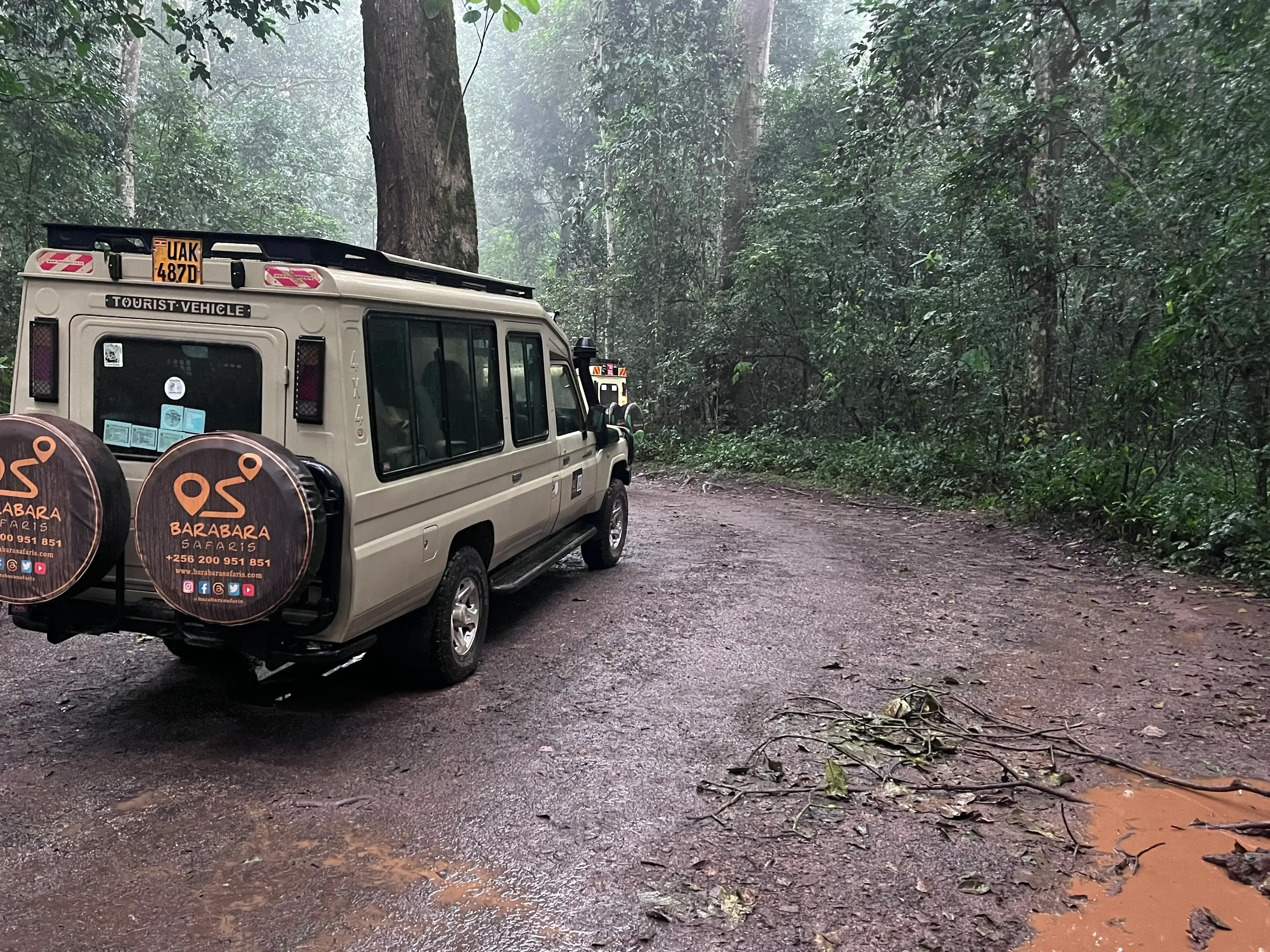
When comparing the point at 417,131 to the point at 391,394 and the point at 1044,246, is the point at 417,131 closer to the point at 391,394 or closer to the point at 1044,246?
the point at 391,394

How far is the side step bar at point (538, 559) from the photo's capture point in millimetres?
5992

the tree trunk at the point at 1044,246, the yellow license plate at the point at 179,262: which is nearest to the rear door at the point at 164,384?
the yellow license plate at the point at 179,262

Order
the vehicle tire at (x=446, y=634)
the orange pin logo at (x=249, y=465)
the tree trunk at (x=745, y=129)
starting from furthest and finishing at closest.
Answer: the tree trunk at (x=745, y=129)
the vehicle tire at (x=446, y=634)
the orange pin logo at (x=249, y=465)

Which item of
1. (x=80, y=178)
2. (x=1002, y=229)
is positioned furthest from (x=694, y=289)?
(x=80, y=178)

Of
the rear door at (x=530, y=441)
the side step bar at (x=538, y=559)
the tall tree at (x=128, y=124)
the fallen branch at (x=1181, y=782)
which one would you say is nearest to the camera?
the fallen branch at (x=1181, y=782)

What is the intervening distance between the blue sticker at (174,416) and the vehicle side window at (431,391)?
888 millimetres

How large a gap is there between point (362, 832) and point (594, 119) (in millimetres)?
27646

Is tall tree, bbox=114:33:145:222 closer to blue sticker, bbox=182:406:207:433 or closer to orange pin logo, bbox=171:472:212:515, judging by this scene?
blue sticker, bbox=182:406:207:433

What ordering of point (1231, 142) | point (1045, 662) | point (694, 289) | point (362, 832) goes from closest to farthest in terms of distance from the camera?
point (362, 832) < point (1045, 662) < point (1231, 142) < point (694, 289)

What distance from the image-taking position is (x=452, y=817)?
12.3 ft

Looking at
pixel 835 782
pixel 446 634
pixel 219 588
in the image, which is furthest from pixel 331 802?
pixel 835 782

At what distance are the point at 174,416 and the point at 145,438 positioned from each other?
185 millimetres

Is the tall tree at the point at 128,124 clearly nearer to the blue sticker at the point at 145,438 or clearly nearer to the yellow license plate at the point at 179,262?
the yellow license plate at the point at 179,262

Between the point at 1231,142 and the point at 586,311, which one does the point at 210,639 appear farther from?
the point at 586,311
